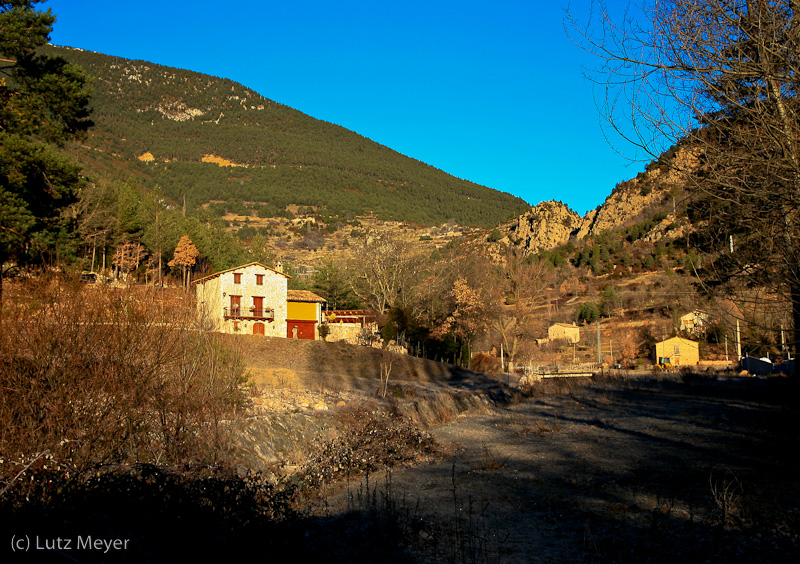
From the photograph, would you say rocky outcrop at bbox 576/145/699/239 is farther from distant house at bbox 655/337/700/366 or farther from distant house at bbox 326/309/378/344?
distant house at bbox 326/309/378/344

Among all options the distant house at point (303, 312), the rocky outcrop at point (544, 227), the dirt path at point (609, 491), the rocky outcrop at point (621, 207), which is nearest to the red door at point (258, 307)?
the distant house at point (303, 312)

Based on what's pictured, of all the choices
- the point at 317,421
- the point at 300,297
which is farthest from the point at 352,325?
the point at 317,421

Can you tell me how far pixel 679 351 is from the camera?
5206 centimetres

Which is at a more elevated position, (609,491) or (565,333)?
(565,333)

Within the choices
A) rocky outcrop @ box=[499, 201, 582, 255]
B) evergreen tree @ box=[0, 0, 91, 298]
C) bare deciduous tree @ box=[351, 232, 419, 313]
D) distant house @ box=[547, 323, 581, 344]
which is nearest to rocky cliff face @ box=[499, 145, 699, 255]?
rocky outcrop @ box=[499, 201, 582, 255]

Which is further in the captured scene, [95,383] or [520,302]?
[520,302]

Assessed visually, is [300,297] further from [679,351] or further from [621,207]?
[621,207]

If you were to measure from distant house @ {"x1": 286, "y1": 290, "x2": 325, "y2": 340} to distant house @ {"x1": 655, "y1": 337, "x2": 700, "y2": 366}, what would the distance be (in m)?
30.8

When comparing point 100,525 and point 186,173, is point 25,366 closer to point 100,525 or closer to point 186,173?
point 100,525

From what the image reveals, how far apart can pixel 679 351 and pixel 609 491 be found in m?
46.7

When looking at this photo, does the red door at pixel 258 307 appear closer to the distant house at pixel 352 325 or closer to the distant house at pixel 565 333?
the distant house at pixel 352 325

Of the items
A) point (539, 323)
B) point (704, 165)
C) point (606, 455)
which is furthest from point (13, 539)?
point (539, 323)

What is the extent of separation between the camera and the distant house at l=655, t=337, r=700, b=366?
5172cm

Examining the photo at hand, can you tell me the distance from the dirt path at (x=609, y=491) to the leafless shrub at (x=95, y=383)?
10.3 ft
